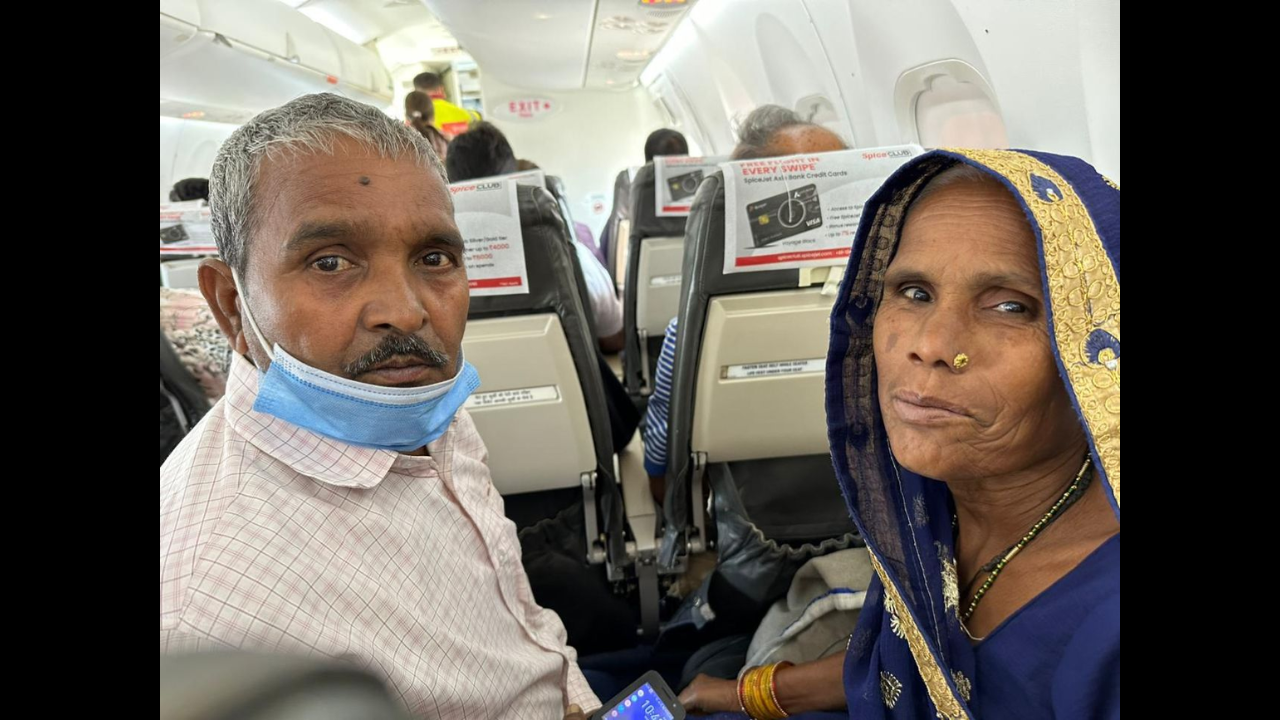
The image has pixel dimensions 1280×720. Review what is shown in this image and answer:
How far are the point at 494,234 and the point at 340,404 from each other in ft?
2.92

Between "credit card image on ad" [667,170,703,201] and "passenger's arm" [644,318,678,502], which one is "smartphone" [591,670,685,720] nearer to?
"passenger's arm" [644,318,678,502]

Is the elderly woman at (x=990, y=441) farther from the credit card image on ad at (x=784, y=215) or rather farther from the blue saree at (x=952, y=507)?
the credit card image on ad at (x=784, y=215)

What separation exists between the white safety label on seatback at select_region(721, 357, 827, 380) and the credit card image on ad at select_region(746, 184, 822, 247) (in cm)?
34

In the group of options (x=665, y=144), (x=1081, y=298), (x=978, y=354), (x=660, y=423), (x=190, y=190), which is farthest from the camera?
(x=190, y=190)

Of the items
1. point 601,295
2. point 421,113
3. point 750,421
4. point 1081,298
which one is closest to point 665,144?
point 421,113

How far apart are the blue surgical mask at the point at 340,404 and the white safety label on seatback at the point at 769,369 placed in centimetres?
103

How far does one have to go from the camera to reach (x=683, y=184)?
398cm

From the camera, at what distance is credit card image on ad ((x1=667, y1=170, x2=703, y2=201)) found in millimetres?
3961

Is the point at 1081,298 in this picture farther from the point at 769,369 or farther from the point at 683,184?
the point at 683,184

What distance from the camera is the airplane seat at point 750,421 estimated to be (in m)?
1.89

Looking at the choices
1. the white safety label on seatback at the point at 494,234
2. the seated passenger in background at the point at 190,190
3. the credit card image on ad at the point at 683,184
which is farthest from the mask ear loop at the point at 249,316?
the seated passenger in background at the point at 190,190
